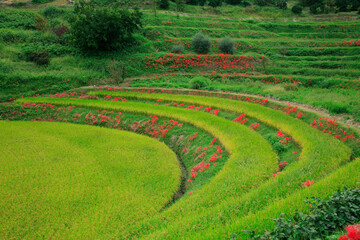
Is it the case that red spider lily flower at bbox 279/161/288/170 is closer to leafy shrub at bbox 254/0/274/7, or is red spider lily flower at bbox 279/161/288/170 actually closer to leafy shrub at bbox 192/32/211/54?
leafy shrub at bbox 192/32/211/54

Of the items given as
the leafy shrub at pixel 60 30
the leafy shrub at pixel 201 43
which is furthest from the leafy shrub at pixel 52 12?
the leafy shrub at pixel 201 43

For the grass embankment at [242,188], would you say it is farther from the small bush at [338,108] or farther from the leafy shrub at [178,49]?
the leafy shrub at [178,49]

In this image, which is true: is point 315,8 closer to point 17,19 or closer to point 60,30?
point 60,30

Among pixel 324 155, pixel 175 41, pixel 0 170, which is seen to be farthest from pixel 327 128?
pixel 175 41

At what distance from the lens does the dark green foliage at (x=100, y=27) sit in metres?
26.6

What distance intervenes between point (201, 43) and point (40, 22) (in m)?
25.4

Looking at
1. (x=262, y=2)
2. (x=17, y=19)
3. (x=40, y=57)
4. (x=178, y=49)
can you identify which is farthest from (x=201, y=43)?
(x=262, y=2)

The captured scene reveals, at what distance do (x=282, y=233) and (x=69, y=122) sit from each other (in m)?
16.2

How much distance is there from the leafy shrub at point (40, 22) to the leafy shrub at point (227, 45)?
27.3 m

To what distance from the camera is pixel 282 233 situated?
3.52 m

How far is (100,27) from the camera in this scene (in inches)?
1059

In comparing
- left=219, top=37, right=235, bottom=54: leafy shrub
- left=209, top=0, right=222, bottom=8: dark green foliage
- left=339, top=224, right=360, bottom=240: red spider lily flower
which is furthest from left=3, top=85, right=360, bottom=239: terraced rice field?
left=209, top=0, right=222, bottom=8: dark green foliage

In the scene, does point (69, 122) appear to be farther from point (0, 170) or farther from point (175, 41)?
point (175, 41)

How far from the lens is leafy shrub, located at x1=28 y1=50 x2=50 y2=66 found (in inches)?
1025
